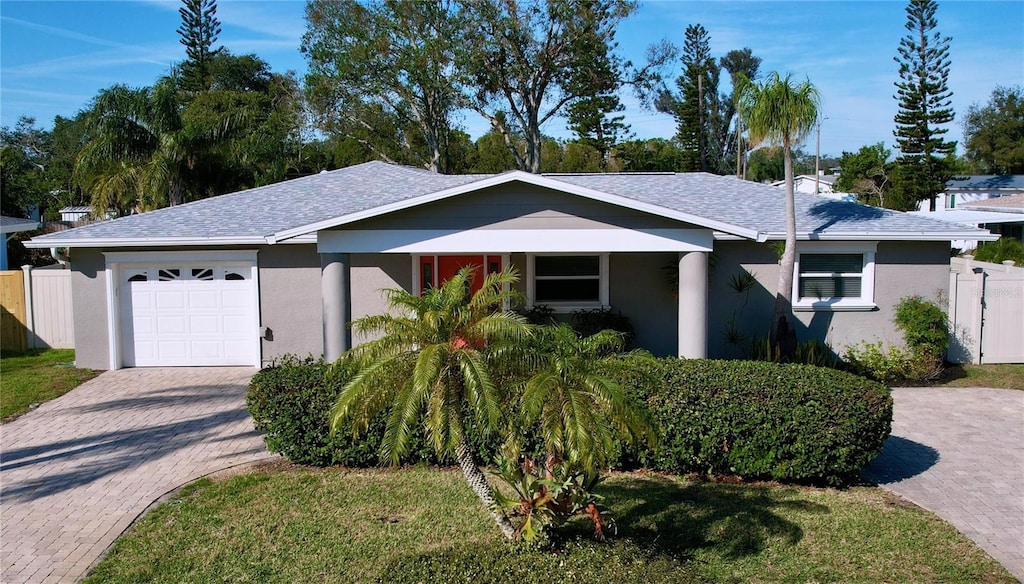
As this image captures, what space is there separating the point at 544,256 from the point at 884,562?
9.14 m

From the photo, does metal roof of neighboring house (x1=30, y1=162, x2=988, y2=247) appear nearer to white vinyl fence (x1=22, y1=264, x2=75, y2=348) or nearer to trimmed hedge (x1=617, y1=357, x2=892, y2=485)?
white vinyl fence (x1=22, y1=264, x2=75, y2=348)

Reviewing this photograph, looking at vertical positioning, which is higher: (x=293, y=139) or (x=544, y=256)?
(x=293, y=139)

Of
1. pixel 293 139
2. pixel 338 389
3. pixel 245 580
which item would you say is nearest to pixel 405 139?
pixel 293 139

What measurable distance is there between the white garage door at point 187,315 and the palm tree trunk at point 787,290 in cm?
945

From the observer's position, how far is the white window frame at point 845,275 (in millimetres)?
14500

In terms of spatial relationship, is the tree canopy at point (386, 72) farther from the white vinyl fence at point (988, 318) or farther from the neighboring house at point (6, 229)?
the white vinyl fence at point (988, 318)

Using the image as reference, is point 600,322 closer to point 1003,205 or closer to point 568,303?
point 568,303

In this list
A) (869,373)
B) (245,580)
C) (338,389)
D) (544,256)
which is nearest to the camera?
(245,580)

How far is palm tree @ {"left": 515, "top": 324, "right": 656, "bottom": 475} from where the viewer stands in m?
5.85

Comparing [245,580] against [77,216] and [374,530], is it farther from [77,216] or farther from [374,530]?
[77,216]

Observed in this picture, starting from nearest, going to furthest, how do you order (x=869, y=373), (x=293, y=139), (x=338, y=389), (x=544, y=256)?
1. (x=338, y=389)
2. (x=869, y=373)
3. (x=544, y=256)
4. (x=293, y=139)

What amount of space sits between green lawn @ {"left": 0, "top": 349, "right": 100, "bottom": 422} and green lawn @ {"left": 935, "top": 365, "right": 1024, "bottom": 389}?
14945mm

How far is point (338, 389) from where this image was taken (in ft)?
29.5

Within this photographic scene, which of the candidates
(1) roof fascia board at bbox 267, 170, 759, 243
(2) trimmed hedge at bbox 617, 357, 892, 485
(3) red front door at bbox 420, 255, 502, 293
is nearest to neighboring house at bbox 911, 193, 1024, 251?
(3) red front door at bbox 420, 255, 502, 293
